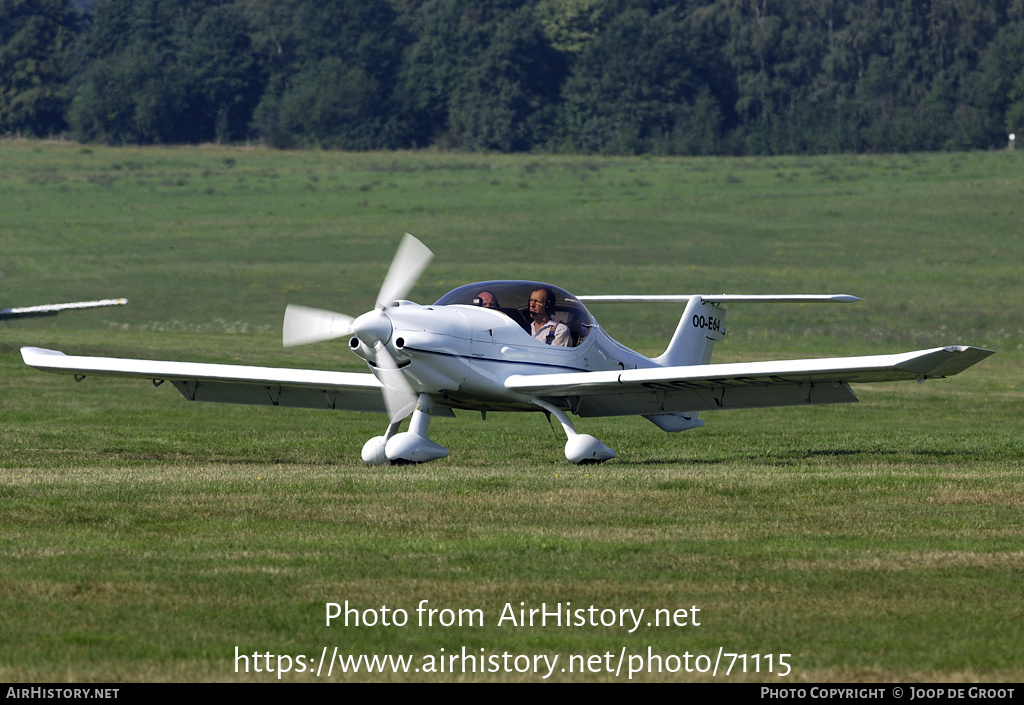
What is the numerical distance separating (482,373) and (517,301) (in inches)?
46.3

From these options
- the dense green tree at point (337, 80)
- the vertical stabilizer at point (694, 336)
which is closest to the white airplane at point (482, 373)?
the vertical stabilizer at point (694, 336)

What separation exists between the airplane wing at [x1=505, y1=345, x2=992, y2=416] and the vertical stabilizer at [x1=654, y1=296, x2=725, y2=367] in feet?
8.44

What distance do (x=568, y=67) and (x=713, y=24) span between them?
12.3 meters

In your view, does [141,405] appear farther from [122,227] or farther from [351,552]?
[122,227]

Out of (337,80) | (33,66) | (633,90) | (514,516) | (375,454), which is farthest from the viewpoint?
(33,66)

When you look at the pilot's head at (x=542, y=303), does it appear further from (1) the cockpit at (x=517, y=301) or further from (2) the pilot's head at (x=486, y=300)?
(2) the pilot's head at (x=486, y=300)

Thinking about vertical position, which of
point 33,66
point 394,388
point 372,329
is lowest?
point 33,66

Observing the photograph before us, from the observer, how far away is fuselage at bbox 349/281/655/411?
17500 mm

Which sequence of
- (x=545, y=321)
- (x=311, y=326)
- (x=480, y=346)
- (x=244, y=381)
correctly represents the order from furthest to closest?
(x=244, y=381)
(x=545, y=321)
(x=480, y=346)
(x=311, y=326)

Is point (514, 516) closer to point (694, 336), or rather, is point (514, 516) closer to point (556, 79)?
point (694, 336)

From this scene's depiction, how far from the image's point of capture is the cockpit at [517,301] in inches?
735

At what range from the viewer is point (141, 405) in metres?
28.1

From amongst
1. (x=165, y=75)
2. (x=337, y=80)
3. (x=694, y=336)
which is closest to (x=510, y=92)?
(x=337, y=80)

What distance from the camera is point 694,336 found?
21.6m
